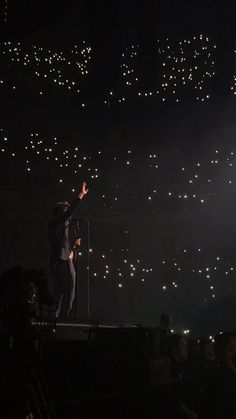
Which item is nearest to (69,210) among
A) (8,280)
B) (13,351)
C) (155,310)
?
(8,280)

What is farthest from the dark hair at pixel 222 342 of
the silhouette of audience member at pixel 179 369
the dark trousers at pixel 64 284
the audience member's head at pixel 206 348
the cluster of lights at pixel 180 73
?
the cluster of lights at pixel 180 73

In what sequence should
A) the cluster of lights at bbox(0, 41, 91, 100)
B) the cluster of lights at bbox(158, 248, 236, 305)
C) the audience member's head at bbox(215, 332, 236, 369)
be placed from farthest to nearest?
the cluster of lights at bbox(158, 248, 236, 305), the cluster of lights at bbox(0, 41, 91, 100), the audience member's head at bbox(215, 332, 236, 369)

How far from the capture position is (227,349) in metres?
4.82

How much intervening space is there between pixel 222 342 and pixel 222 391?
0.51 meters

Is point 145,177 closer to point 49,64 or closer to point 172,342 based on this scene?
point 49,64

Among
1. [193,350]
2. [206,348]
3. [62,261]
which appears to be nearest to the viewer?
[206,348]

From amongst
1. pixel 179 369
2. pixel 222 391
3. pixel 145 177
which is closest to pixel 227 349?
pixel 222 391

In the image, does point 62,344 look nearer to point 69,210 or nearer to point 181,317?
point 69,210

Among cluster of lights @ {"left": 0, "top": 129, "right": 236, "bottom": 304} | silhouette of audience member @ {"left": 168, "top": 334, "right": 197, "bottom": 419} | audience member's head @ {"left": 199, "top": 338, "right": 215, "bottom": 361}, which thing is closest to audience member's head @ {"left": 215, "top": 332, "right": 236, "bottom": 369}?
silhouette of audience member @ {"left": 168, "top": 334, "right": 197, "bottom": 419}

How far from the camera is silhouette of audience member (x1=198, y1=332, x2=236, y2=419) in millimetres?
4465

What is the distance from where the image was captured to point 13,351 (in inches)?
171

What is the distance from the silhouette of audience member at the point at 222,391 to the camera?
4465mm

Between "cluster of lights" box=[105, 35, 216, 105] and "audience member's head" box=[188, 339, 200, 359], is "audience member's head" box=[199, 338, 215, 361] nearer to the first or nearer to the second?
"audience member's head" box=[188, 339, 200, 359]

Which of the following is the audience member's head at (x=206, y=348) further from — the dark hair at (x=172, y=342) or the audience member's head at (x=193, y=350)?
the dark hair at (x=172, y=342)
